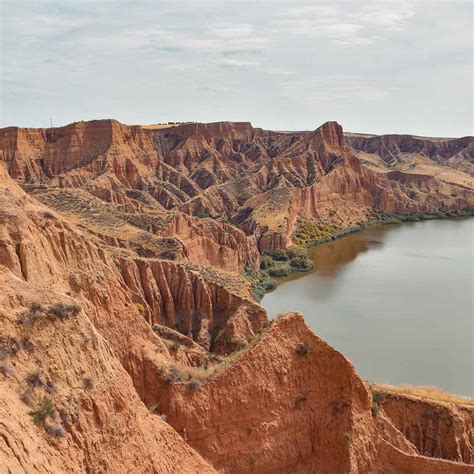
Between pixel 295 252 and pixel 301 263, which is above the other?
pixel 295 252

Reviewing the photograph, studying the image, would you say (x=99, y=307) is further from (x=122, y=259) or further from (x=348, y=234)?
(x=348, y=234)

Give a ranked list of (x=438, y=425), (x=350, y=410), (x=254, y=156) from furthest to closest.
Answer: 1. (x=254, y=156)
2. (x=438, y=425)
3. (x=350, y=410)

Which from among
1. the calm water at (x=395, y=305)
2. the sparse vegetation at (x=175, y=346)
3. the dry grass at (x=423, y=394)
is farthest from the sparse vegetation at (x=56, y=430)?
the calm water at (x=395, y=305)

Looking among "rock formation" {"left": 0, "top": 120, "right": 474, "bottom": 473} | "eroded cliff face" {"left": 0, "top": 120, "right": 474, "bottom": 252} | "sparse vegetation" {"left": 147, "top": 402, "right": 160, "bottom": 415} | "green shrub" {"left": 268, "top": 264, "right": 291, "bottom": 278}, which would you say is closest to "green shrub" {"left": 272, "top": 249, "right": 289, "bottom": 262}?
"eroded cliff face" {"left": 0, "top": 120, "right": 474, "bottom": 252}

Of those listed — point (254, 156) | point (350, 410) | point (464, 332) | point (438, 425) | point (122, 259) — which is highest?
point (254, 156)

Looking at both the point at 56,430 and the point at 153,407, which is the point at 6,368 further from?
the point at 153,407

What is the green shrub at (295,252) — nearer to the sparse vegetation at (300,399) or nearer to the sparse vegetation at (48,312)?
the sparse vegetation at (300,399)

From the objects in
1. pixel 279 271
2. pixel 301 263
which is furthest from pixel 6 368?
pixel 301 263

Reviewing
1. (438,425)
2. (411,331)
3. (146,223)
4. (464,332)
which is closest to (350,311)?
(411,331)
